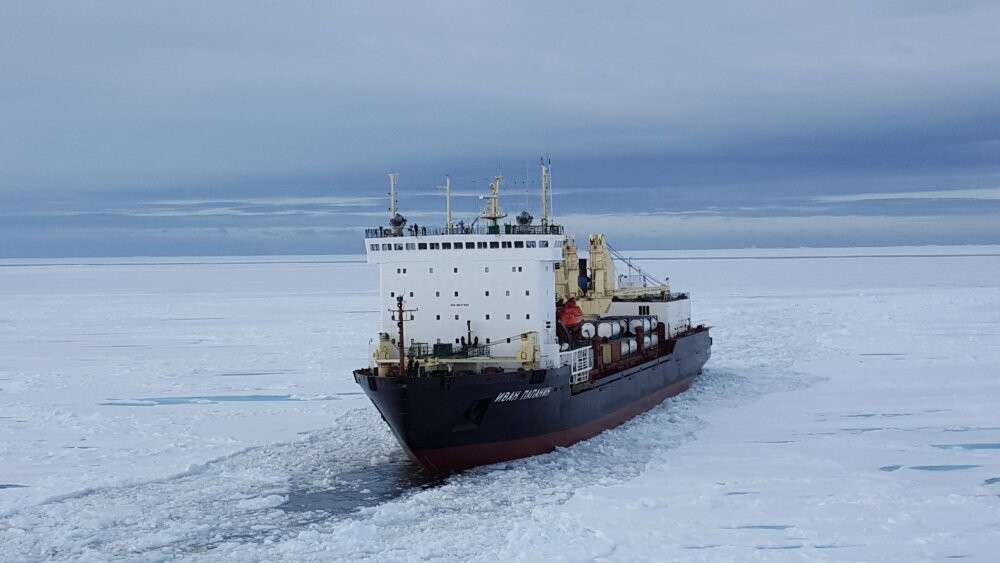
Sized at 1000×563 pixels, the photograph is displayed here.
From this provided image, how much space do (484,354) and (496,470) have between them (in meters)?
3.09

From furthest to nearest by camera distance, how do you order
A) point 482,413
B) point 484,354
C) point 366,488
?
point 484,354, point 482,413, point 366,488

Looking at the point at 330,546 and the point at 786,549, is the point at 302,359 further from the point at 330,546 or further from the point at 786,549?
the point at 786,549

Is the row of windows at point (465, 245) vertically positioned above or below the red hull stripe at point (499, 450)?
above

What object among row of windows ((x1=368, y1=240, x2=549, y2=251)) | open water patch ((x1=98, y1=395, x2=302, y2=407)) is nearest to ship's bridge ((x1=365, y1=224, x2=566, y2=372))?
row of windows ((x1=368, y1=240, x2=549, y2=251))

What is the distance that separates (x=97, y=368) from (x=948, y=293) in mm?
53301

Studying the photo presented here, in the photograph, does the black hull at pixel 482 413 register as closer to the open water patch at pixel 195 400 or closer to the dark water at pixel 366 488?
the dark water at pixel 366 488

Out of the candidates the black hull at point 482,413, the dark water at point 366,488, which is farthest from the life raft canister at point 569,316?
the dark water at point 366,488

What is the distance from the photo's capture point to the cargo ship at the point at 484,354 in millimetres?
17984

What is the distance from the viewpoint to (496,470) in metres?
18.4

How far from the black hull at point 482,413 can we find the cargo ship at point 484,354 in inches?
1.0

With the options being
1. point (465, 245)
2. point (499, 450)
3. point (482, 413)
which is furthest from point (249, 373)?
point (482, 413)

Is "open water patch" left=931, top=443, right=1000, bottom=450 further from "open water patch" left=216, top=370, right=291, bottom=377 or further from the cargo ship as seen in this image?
"open water patch" left=216, top=370, right=291, bottom=377

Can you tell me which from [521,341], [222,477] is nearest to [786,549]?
[521,341]

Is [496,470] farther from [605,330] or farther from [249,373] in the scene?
[249,373]
